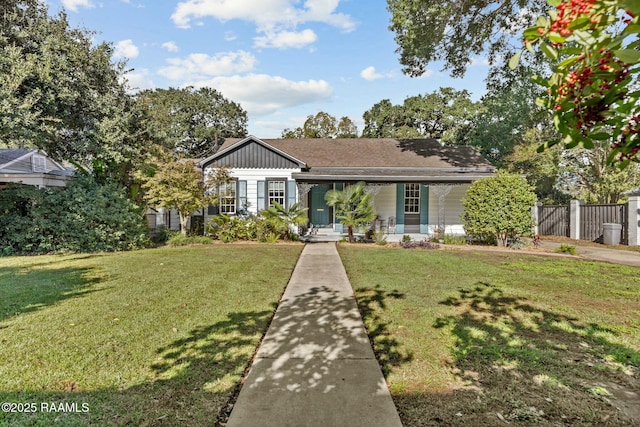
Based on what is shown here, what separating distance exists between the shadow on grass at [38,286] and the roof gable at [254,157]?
8.81 m

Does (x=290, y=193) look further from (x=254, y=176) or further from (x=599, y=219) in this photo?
(x=599, y=219)

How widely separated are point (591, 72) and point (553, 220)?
20111 mm

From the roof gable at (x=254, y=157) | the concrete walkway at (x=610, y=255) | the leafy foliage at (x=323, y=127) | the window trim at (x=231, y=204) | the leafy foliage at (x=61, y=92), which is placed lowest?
the concrete walkway at (x=610, y=255)

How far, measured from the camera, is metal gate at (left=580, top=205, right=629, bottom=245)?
45.2ft

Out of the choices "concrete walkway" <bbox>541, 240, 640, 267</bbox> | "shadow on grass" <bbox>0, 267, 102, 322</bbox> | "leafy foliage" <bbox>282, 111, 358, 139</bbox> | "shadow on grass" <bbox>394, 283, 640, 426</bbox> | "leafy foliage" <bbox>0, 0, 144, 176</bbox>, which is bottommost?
"shadow on grass" <bbox>394, 283, 640, 426</bbox>

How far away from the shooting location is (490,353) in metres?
3.84

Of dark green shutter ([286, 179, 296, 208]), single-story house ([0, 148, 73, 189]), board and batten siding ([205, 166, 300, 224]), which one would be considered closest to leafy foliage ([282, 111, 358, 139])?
board and batten siding ([205, 166, 300, 224])

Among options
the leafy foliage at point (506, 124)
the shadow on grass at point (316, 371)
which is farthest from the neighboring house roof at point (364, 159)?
the shadow on grass at point (316, 371)

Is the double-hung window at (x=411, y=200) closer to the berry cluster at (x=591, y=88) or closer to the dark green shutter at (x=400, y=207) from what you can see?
the dark green shutter at (x=400, y=207)

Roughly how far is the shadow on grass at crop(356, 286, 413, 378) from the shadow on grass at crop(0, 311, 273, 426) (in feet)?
4.91

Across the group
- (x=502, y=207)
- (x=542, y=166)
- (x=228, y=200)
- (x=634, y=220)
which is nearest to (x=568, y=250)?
Result: (x=502, y=207)

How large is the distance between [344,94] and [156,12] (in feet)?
32.9

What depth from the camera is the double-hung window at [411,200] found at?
1731 cm

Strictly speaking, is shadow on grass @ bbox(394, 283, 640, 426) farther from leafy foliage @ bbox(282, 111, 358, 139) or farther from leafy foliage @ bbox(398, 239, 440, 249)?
leafy foliage @ bbox(282, 111, 358, 139)
